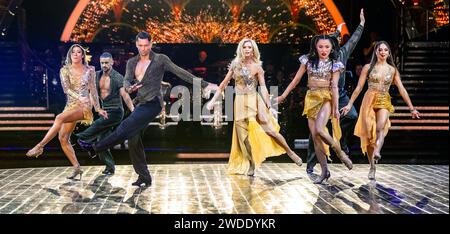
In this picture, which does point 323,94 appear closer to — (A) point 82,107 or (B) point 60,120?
(A) point 82,107

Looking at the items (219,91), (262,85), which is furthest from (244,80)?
(219,91)

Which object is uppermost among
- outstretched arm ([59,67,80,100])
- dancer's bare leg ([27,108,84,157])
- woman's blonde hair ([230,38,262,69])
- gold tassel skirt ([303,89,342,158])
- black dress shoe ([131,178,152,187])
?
woman's blonde hair ([230,38,262,69])

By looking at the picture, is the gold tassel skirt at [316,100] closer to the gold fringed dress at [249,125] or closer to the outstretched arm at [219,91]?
the gold fringed dress at [249,125]

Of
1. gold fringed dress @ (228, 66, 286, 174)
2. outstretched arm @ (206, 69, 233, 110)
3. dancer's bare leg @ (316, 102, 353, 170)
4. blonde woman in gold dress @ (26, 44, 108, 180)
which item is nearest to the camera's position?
dancer's bare leg @ (316, 102, 353, 170)

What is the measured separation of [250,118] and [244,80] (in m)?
0.55

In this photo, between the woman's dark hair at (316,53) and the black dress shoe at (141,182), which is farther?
the woman's dark hair at (316,53)

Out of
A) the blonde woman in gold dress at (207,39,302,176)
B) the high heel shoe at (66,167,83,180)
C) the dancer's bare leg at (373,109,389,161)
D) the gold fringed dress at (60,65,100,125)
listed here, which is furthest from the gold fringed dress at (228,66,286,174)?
the high heel shoe at (66,167,83,180)

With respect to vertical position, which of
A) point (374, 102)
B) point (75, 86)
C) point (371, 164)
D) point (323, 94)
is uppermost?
point (75, 86)

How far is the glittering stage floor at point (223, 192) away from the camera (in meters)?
7.05

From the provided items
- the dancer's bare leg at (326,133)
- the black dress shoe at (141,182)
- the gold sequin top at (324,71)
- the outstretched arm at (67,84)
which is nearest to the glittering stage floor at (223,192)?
the black dress shoe at (141,182)

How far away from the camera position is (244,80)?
934 centimetres

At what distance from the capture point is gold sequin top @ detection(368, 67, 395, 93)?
357 inches

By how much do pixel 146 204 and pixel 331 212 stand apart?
1896 millimetres

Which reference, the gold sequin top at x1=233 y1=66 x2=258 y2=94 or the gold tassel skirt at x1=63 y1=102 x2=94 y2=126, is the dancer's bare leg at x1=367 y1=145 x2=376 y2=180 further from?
the gold tassel skirt at x1=63 y1=102 x2=94 y2=126
